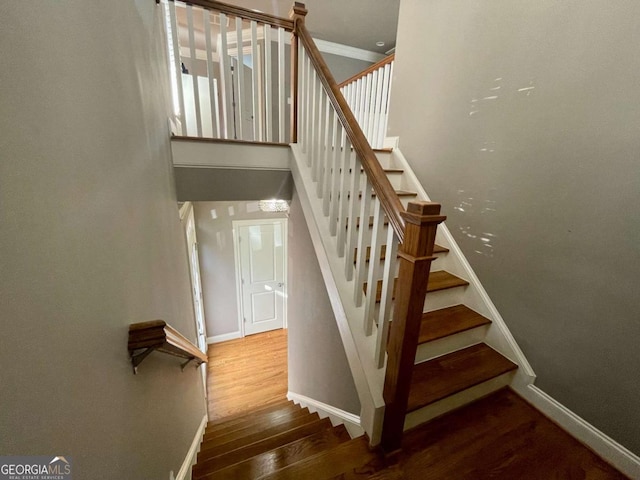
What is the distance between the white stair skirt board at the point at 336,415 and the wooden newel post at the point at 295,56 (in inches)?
74.3

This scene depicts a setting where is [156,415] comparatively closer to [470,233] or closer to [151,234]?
[151,234]

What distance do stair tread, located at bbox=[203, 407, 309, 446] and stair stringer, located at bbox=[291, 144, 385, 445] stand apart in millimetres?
1232

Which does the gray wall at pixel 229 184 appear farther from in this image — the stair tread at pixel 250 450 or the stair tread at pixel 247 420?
the stair tread at pixel 247 420

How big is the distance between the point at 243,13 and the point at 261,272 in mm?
3494

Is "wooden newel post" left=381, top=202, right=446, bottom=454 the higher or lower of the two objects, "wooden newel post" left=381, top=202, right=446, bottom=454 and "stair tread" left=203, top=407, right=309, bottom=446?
the higher

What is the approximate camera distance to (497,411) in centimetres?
144

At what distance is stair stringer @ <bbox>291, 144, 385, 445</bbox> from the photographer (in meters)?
1.20

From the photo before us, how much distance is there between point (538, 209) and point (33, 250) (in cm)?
194

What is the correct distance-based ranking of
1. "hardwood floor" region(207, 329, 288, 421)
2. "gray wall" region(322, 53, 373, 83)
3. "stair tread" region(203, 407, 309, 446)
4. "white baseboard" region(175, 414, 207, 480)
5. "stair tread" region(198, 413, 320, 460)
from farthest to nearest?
"gray wall" region(322, 53, 373, 83) → "hardwood floor" region(207, 329, 288, 421) → "stair tread" region(203, 407, 309, 446) → "stair tread" region(198, 413, 320, 460) → "white baseboard" region(175, 414, 207, 480)

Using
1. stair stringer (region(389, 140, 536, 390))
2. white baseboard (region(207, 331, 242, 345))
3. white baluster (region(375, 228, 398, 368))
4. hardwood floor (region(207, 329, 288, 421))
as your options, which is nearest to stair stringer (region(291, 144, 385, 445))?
white baluster (region(375, 228, 398, 368))

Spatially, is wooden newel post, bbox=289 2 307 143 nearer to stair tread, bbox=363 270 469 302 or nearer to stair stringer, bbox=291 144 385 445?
stair stringer, bbox=291 144 385 445

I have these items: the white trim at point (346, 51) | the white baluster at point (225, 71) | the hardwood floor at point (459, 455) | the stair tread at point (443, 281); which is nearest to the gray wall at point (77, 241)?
the hardwood floor at point (459, 455)

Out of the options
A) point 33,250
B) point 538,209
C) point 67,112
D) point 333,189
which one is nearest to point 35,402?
point 33,250

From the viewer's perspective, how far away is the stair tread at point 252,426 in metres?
2.06
